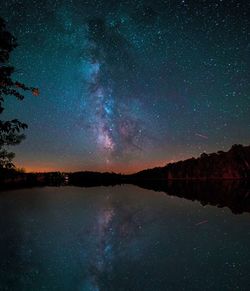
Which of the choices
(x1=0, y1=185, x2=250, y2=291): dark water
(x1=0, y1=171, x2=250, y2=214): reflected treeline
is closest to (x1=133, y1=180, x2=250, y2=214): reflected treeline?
(x1=0, y1=171, x2=250, y2=214): reflected treeline

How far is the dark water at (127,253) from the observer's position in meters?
10.7

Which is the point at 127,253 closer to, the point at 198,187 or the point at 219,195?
the point at 219,195

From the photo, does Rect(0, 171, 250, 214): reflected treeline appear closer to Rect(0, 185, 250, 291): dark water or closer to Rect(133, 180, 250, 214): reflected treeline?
Rect(133, 180, 250, 214): reflected treeline

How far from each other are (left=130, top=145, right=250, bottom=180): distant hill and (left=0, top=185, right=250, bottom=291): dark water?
147057 mm

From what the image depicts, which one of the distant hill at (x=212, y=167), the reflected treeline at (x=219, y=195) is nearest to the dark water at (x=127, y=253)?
the reflected treeline at (x=219, y=195)

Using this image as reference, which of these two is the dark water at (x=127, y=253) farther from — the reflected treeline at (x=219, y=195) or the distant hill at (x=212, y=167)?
the distant hill at (x=212, y=167)

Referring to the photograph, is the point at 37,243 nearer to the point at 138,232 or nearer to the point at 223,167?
the point at 138,232

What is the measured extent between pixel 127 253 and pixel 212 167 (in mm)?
167728

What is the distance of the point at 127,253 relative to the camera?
14219 mm

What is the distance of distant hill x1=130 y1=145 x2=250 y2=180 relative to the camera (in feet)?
548

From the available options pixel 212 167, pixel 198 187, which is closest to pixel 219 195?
pixel 198 187

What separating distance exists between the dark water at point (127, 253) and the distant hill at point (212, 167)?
14706cm

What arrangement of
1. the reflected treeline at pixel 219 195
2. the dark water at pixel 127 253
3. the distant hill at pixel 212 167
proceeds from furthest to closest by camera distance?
the distant hill at pixel 212 167, the reflected treeline at pixel 219 195, the dark water at pixel 127 253

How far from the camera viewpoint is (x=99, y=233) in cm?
1859
